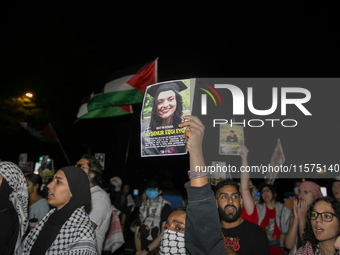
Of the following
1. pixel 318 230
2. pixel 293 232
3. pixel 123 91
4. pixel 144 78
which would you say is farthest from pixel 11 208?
pixel 144 78

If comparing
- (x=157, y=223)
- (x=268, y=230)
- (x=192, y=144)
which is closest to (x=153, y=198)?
(x=157, y=223)

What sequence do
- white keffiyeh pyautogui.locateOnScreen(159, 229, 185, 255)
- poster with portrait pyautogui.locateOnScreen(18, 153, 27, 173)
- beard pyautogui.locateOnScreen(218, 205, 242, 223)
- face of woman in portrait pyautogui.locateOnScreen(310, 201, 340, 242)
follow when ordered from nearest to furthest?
white keffiyeh pyautogui.locateOnScreen(159, 229, 185, 255) < face of woman in portrait pyautogui.locateOnScreen(310, 201, 340, 242) < beard pyautogui.locateOnScreen(218, 205, 242, 223) < poster with portrait pyautogui.locateOnScreen(18, 153, 27, 173)

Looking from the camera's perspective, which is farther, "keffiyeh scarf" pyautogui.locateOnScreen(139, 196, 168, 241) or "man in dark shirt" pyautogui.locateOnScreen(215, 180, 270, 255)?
"keffiyeh scarf" pyautogui.locateOnScreen(139, 196, 168, 241)

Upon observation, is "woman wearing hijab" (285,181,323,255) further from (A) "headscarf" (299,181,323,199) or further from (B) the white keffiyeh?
(B) the white keffiyeh

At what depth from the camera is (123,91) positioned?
659cm

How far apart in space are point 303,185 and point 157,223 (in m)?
2.35

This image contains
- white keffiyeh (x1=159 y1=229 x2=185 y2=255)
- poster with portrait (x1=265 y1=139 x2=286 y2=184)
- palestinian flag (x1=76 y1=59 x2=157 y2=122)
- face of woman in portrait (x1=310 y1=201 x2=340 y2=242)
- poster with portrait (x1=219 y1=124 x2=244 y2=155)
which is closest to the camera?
white keffiyeh (x1=159 y1=229 x2=185 y2=255)

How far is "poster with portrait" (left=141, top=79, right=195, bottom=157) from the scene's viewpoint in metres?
1.98

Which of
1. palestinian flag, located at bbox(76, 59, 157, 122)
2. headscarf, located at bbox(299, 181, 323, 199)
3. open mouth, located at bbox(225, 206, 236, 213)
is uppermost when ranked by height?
palestinian flag, located at bbox(76, 59, 157, 122)

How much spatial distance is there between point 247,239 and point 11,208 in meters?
2.49

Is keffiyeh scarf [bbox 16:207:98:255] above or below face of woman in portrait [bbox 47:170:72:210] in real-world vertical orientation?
below

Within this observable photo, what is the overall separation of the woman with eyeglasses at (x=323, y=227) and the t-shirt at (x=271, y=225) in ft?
5.14

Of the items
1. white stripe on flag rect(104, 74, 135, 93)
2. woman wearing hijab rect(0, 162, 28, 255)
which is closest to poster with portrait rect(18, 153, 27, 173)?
white stripe on flag rect(104, 74, 135, 93)

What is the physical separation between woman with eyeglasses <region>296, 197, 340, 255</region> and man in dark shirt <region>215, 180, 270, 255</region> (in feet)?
1.61
